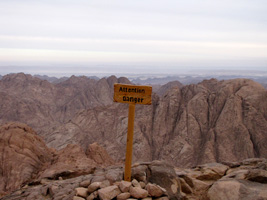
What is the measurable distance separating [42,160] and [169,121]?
102ft

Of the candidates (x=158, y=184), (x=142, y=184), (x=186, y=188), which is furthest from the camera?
(x=186, y=188)

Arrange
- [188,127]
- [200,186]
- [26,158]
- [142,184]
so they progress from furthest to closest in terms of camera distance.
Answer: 1. [188,127]
2. [26,158]
3. [200,186]
4. [142,184]

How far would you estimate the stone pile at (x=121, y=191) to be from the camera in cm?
755

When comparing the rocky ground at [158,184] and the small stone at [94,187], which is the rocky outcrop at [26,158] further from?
the small stone at [94,187]

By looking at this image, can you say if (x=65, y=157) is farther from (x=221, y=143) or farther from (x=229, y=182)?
(x=221, y=143)

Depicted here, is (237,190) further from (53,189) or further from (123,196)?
(53,189)

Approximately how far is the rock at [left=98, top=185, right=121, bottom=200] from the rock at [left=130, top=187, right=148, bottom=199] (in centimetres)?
44

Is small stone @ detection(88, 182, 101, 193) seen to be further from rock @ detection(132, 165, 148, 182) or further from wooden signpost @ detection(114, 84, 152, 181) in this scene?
rock @ detection(132, 165, 148, 182)

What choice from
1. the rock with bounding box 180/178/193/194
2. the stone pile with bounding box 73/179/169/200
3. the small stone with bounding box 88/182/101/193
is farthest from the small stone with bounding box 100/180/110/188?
the rock with bounding box 180/178/193/194

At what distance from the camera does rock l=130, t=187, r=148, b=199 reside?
24.8ft

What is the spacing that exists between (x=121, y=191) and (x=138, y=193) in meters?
0.58

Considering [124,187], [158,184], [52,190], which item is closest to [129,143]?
[124,187]

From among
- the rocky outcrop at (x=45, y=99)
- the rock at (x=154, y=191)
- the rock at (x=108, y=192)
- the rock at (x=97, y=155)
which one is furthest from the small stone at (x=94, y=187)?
the rocky outcrop at (x=45, y=99)

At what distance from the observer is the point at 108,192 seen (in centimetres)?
754
